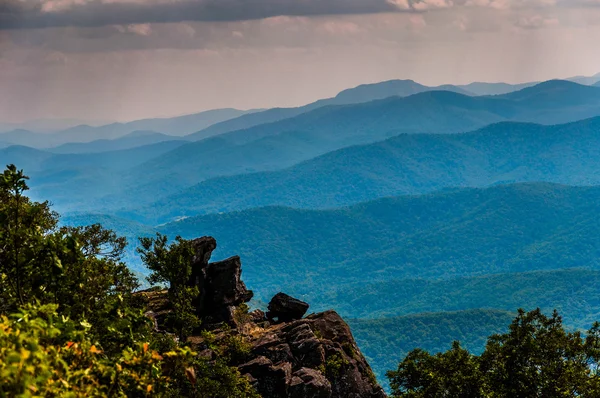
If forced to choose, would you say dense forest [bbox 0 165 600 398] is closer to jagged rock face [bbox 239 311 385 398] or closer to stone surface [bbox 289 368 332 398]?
jagged rock face [bbox 239 311 385 398]

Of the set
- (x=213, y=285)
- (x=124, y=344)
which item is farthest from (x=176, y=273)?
(x=124, y=344)

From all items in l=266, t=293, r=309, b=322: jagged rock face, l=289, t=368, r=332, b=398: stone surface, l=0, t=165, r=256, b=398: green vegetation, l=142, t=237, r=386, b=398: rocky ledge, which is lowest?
l=0, t=165, r=256, b=398: green vegetation

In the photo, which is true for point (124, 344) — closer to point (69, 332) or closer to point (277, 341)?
point (69, 332)

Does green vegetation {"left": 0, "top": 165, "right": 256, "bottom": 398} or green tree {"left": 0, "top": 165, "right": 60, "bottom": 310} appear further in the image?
green tree {"left": 0, "top": 165, "right": 60, "bottom": 310}

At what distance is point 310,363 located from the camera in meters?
56.2

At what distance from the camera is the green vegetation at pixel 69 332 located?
654 inches

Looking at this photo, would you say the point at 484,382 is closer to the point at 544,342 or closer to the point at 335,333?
the point at 544,342

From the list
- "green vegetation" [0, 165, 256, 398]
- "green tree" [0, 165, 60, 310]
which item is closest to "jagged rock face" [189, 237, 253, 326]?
"green vegetation" [0, 165, 256, 398]

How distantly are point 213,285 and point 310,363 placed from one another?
12372 mm

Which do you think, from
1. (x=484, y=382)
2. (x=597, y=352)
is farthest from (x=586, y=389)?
(x=484, y=382)

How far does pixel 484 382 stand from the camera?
180 feet

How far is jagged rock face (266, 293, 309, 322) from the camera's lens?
67562 mm

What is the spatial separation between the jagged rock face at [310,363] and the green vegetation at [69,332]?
3875 millimetres

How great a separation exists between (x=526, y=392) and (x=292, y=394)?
63.5 ft
